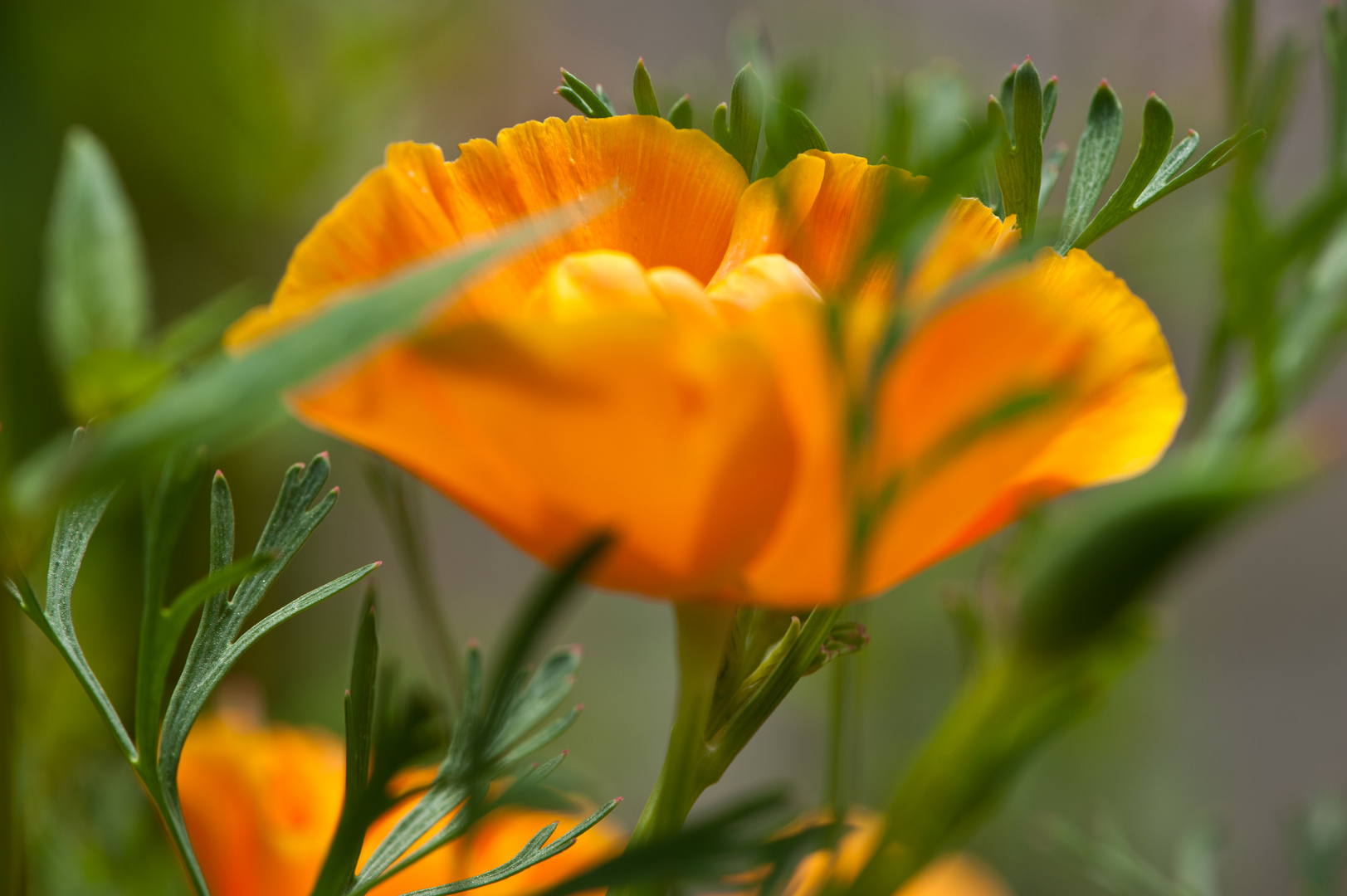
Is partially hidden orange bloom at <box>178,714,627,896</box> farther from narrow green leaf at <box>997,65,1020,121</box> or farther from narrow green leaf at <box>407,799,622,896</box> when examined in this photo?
narrow green leaf at <box>997,65,1020,121</box>

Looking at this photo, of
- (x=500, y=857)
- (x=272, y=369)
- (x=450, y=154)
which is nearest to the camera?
(x=272, y=369)

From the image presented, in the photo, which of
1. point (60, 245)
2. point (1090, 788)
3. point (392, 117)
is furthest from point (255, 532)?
point (1090, 788)

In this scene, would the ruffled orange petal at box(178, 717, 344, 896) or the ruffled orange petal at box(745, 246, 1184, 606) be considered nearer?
the ruffled orange petal at box(745, 246, 1184, 606)

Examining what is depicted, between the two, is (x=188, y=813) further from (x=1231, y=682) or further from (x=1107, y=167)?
(x=1231, y=682)

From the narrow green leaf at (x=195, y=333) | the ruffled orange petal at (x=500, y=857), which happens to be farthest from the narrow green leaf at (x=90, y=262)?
the ruffled orange petal at (x=500, y=857)

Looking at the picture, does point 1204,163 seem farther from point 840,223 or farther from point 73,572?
point 73,572

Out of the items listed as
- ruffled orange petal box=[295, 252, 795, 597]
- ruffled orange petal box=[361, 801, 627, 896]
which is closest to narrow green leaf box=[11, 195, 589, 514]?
ruffled orange petal box=[295, 252, 795, 597]

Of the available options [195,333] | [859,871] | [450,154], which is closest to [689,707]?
[859,871]
